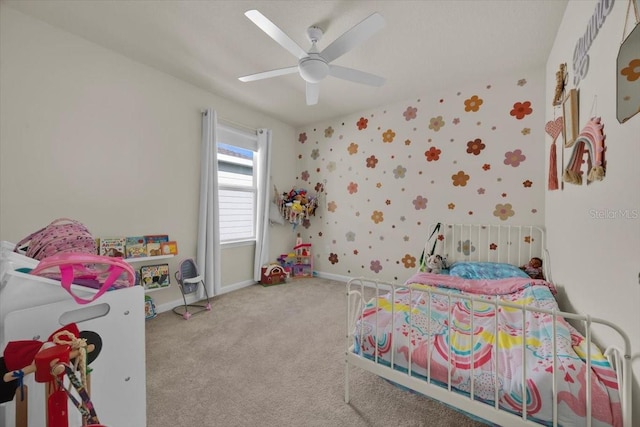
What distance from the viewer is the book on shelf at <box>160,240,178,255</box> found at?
2.75 metres

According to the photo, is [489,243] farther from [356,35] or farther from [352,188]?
[356,35]

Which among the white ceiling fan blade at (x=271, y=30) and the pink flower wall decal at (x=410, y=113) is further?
the pink flower wall decal at (x=410, y=113)

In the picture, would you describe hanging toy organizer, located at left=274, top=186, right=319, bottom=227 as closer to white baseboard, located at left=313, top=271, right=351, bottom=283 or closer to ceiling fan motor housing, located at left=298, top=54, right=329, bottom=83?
white baseboard, located at left=313, top=271, right=351, bottom=283

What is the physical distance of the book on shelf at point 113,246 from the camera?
7.71 ft

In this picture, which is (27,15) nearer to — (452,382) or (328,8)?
(328,8)

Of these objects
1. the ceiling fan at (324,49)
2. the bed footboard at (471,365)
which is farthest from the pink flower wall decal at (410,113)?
the bed footboard at (471,365)

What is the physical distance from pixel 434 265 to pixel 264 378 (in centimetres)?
201

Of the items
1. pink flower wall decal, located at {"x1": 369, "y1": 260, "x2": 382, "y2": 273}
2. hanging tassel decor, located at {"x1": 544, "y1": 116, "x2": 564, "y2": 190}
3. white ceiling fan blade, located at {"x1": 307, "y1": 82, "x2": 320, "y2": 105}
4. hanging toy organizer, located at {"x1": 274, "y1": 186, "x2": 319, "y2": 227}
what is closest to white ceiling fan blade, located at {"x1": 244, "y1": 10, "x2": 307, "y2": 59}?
white ceiling fan blade, located at {"x1": 307, "y1": 82, "x2": 320, "y2": 105}

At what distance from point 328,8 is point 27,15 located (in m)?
2.29

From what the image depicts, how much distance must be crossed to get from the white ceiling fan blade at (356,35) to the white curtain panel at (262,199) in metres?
2.01

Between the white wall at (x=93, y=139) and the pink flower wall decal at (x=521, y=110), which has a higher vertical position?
the pink flower wall decal at (x=521, y=110)

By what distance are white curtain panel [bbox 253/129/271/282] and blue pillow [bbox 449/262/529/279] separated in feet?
8.06

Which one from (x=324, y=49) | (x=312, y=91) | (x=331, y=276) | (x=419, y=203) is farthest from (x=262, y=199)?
(x=324, y=49)

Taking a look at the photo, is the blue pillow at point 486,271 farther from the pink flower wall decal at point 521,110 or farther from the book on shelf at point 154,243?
the book on shelf at point 154,243
